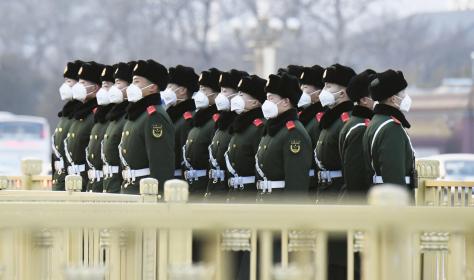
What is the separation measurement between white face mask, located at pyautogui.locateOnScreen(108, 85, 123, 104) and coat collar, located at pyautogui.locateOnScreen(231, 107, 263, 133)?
1.38 m

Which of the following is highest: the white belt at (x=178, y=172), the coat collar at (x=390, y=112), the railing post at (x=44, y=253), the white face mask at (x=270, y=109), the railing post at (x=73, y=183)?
the white face mask at (x=270, y=109)

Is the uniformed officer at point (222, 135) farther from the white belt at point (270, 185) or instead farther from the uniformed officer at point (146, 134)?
the white belt at point (270, 185)

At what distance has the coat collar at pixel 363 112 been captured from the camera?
12172 mm

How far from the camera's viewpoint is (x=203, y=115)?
1430 centimetres

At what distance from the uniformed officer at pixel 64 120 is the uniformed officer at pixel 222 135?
1.89m

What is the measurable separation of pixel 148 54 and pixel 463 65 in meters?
15.1

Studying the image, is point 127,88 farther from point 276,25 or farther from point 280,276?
point 276,25

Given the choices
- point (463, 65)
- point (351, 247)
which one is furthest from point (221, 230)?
point (463, 65)

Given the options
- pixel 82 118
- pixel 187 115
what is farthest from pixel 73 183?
pixel 82 118

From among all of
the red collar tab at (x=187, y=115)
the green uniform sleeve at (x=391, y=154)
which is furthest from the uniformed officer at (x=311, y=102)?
the green uniform sleeve at (x=391, y=154)

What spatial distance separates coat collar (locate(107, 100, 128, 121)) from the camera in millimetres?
14211

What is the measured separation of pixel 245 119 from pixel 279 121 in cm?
85

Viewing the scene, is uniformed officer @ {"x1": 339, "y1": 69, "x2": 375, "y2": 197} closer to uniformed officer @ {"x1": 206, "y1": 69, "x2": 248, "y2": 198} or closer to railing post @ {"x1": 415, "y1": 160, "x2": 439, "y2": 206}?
railing post @ {"x1": 415, "y1": 160, "x2": 439, "y2": 206}

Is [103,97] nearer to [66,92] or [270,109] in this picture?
[66,92]
